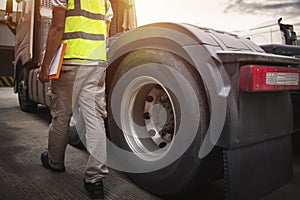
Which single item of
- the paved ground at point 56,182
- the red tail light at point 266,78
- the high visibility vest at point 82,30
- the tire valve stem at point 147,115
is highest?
the high visibility vest at point 82,30

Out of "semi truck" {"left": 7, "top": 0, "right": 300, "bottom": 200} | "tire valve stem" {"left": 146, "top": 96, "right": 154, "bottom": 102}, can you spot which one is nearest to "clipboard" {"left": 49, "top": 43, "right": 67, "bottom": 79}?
"semi truck" {"left": 7, "top": 0, "right": 300, "bottom": 200}

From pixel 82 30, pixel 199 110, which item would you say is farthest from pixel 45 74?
pixel 199 110

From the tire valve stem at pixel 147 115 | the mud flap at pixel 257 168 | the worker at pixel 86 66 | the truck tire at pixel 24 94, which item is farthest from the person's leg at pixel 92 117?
the truck tire at pixel 24 94

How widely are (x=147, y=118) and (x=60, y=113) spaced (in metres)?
0.69

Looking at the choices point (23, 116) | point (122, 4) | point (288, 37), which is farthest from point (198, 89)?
point (23, 116)

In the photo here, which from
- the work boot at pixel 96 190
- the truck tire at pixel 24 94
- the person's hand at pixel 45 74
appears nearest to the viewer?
the work boot at pixel 96 190

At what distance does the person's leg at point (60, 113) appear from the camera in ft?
6.33

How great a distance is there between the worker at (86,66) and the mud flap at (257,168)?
89cm

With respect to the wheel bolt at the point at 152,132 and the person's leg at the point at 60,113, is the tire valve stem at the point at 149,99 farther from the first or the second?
the person's leg at the point at 60,113

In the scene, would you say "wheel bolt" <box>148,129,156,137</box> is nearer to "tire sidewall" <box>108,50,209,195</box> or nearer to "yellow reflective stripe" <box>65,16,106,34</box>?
"tire sidewall" <box>108,50,209,195</box>

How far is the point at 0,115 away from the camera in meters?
5.15

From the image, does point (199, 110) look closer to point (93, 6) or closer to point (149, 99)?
point (149, 99)

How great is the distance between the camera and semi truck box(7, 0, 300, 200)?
4.90 feet

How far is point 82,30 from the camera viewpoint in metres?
1.82
